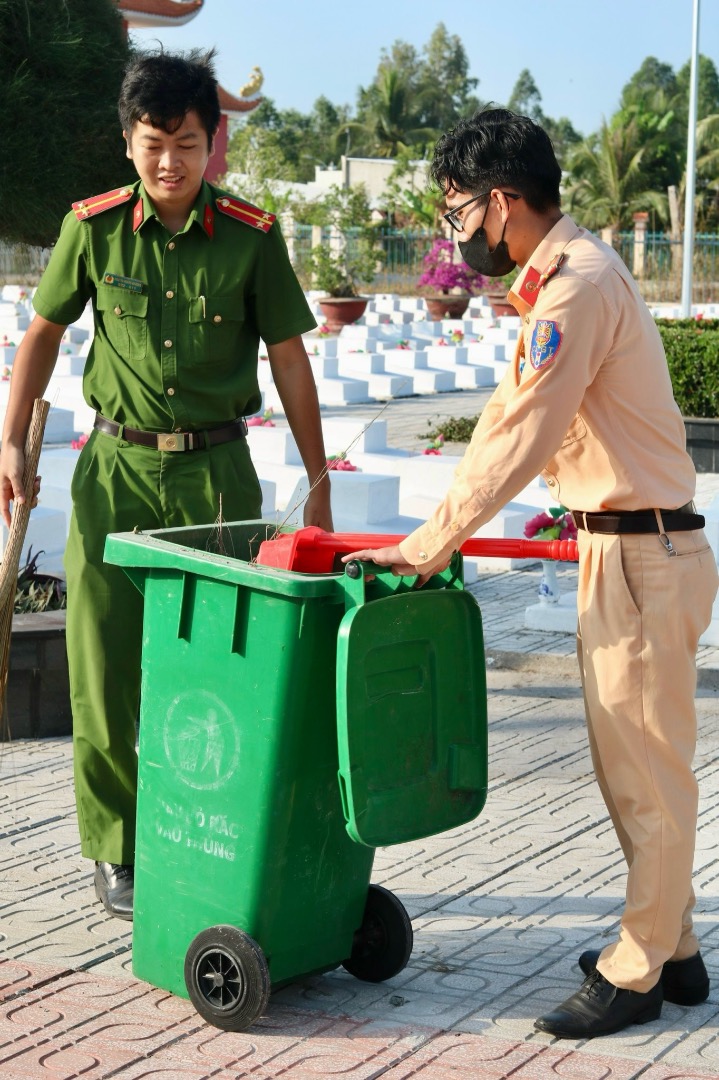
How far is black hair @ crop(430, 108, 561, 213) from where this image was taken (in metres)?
2.81

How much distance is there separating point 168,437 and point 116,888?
112 centimetres

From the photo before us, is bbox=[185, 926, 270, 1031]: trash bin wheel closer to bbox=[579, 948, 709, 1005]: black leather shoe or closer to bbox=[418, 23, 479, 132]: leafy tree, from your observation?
bbox=[579, 948, 709, 1005]: black leather shoe

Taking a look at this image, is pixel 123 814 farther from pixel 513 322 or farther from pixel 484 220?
pixel 513 322

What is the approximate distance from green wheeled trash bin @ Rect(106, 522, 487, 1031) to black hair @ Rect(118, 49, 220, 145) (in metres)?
1.01

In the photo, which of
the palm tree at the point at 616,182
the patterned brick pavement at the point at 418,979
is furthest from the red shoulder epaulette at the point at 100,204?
the palm tree at the point at 616,182

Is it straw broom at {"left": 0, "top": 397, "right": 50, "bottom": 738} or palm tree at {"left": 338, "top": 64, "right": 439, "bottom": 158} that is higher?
palm tree at {"left": 338, "top": 64, "right": 439, "bottom": 158}

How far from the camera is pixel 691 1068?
278 centimetres

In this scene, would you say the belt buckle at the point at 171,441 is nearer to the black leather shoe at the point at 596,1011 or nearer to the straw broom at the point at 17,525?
the straw broom at the point at 17,525

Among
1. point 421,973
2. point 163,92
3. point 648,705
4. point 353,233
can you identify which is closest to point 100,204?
point 163,92

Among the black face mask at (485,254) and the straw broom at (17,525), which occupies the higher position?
the black face mask at (485,254)

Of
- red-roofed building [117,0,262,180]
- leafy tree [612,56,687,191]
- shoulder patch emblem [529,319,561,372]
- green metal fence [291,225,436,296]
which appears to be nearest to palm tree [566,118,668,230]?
leafy tree [612,56,687,191]

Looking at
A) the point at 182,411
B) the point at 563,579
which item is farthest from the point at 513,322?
the point at 182,411

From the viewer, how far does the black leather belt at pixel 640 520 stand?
287 cm

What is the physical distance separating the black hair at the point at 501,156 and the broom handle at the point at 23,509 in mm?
1210
